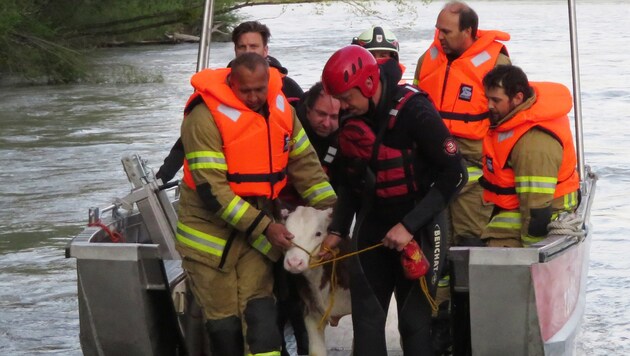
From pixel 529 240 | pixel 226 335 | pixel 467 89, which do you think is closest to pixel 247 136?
pixel 226 335

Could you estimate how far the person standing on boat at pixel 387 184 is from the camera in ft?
13.0

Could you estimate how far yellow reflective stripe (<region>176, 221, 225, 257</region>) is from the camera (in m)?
4.31

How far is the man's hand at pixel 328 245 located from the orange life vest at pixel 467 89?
3.74 feet

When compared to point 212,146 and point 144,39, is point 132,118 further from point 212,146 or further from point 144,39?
point 212,146

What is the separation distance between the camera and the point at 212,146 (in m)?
4.23

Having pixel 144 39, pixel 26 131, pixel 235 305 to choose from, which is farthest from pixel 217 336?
pixel 144 39

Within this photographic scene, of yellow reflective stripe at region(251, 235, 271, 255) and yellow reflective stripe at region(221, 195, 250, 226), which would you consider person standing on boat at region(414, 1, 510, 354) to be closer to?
yellow reflective stripe at region(251, 235, 271, 255)

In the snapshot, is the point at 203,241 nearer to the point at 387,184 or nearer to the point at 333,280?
the point at 333,280

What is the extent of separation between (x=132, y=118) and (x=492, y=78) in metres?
13.6

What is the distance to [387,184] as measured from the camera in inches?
160

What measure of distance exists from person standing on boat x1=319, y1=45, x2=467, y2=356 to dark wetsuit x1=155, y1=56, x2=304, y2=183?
1.18 m

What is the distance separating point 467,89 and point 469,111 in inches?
3.8

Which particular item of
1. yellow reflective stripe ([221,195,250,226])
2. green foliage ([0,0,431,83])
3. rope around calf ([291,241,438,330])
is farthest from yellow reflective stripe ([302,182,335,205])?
green foliage ([0,0,431,83])

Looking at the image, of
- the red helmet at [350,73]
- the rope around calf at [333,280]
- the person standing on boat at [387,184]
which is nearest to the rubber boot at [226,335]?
the rope around calf at [333,280]
